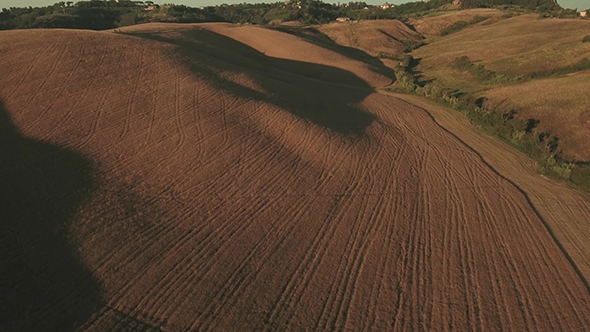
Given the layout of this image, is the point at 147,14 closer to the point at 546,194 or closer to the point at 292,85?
the point at 292,85

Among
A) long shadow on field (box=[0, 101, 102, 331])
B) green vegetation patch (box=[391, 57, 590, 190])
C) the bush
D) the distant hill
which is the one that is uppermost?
the distant hill

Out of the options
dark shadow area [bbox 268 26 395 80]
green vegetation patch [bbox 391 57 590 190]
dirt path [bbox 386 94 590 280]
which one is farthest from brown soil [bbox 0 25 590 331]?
dark shadow area [bbox 268 26 395 80]

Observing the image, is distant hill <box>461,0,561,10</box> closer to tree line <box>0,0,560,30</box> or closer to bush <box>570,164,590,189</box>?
tree line <box>0,0,560,30</box>

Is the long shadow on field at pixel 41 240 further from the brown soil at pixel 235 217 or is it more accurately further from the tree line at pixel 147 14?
the tree line at pixel 147 14

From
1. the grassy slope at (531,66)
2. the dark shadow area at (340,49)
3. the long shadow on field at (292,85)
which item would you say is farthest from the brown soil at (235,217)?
the dark shadow area at (340,49)

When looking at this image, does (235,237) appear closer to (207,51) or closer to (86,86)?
(86,86)

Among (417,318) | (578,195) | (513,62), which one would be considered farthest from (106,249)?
(513,62)
